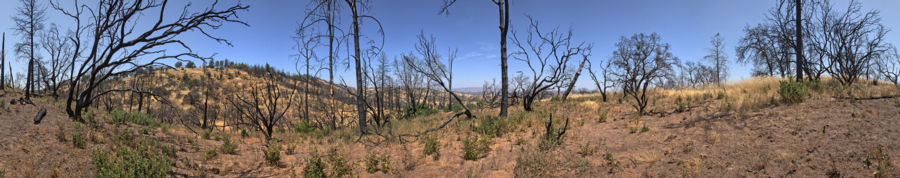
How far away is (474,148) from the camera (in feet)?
18.7

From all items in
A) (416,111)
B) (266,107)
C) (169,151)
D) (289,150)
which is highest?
(266,107)

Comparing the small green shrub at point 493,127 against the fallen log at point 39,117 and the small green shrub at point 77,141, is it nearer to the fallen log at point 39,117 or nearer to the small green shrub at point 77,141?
the small green shrub at point 77,141

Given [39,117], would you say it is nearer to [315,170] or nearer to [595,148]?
[315,170]

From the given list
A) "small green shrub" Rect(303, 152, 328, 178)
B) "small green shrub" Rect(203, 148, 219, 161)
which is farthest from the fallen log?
"small green shrub" Rect(303, 152, 328, 178)

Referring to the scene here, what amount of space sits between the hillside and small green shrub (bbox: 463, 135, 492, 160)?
0.03 m

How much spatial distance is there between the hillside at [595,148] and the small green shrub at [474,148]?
30mm

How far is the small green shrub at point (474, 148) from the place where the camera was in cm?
536

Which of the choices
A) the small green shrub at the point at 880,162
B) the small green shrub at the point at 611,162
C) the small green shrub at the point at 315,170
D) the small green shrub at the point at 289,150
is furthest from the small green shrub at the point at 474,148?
the small green shrub at the point at 880,162

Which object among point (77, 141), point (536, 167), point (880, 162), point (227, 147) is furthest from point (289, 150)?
point (880, 162)

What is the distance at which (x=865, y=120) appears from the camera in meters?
4.45

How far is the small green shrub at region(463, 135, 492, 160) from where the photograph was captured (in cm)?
536

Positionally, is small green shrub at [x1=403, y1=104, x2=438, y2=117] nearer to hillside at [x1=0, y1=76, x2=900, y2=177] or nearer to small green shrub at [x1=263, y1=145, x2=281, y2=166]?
hillside at [x1=0, y1=76, x2=900, y2=177]

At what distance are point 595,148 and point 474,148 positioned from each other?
2082 millimetres

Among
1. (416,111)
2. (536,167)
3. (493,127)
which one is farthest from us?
(416,111)
